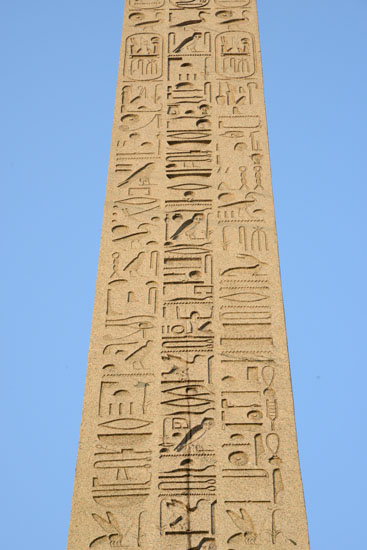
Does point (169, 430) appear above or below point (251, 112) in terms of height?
below

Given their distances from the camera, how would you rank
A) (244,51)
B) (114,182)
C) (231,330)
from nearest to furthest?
(231,330) → (114,182) → (244,51)

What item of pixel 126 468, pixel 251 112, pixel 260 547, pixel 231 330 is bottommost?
pixel 260 547

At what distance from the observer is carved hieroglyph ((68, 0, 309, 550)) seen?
515 cm

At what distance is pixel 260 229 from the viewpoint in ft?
19.3

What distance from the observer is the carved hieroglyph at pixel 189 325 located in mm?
5148

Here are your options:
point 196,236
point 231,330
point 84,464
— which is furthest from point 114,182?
point 84,464

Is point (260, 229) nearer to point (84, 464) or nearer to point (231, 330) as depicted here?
point (231, 330)

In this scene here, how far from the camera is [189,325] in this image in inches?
220

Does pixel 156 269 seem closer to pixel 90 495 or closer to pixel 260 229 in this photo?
pixel 260 229

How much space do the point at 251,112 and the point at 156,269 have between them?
1081 mm

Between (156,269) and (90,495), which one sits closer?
(90,495)

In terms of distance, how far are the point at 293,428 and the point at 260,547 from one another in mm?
563

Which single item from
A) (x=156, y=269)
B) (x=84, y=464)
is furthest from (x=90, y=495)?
(x=156, y=269)

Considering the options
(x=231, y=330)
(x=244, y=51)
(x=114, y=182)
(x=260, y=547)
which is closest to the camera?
(x=260, y=547)
